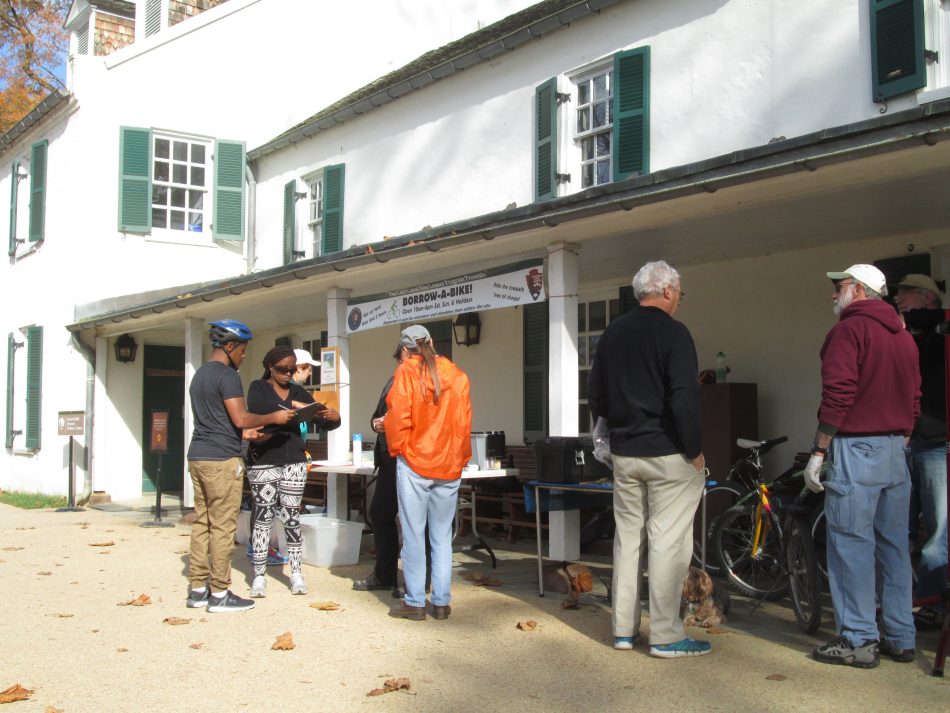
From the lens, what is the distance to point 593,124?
9.50 m

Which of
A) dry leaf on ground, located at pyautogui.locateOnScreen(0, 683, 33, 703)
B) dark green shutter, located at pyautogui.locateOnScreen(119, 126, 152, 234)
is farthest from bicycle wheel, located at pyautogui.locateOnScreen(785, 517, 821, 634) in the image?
dark green shutter, located at pyautogui.locateOnScreen(119, 126, 152, 234)

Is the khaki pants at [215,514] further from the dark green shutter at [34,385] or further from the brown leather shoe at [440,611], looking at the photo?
the dark green shutter at [34,385]

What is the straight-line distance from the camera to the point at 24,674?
4602 mm

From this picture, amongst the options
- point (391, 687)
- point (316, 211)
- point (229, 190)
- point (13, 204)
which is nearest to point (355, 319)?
point (316, 211)

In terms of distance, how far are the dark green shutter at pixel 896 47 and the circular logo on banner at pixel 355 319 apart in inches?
199

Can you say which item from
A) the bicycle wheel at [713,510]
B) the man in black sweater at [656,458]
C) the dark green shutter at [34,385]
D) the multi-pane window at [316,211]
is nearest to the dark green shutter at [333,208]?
the multi-pane window at [316,211]

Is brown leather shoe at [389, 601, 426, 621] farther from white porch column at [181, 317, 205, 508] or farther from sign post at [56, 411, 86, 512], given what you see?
sign post at [56, 411, 86, 512]

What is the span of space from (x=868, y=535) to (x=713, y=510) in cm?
350

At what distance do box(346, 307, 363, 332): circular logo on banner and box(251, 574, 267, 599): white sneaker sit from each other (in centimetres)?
349

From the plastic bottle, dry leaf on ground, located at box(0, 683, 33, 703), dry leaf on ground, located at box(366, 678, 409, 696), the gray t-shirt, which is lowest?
dry leaf on ground, located at box(0, 683, 33, 703)

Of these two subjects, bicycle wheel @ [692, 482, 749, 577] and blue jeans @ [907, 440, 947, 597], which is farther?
bicycle wheel @ [692, 482, 749, 577]

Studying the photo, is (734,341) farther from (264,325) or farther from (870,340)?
(264,325)

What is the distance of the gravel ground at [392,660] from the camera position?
405 centimetres

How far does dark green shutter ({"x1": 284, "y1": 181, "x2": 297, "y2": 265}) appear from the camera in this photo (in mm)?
13711
